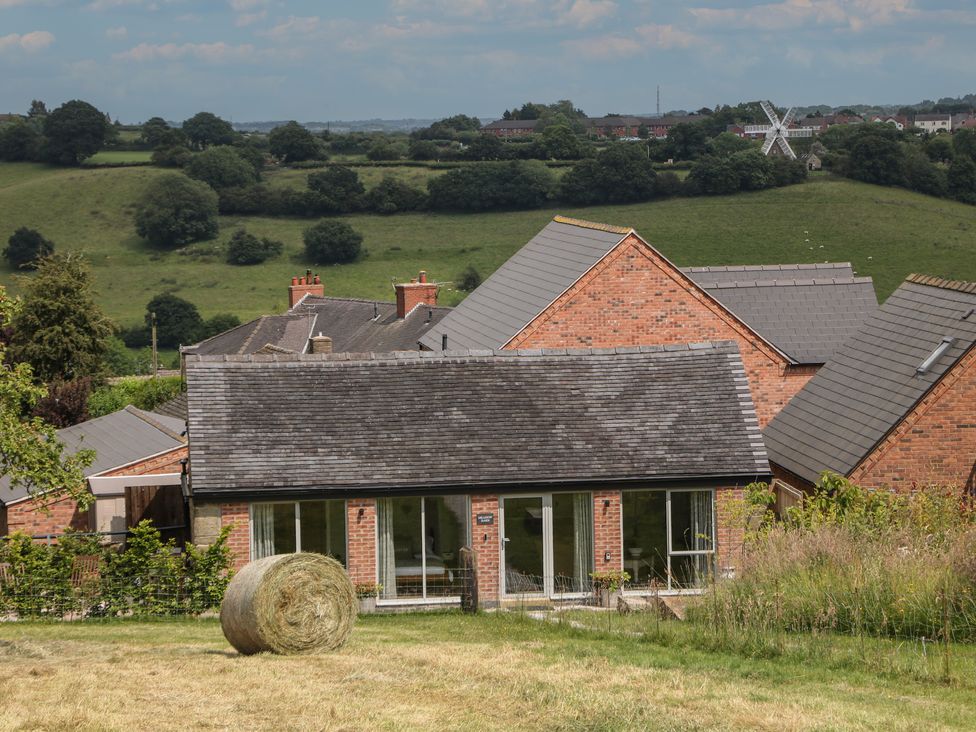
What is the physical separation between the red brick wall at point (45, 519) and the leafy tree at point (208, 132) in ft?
534

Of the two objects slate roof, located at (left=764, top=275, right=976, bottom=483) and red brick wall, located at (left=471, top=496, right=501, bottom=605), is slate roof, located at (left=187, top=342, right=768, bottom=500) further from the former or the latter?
slate roof, located at (left=764, top=275, right=976, bottom=483)

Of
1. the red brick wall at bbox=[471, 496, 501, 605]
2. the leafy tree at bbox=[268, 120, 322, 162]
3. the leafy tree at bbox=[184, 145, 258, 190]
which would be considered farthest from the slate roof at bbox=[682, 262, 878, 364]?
→ the leafy tree at bbox=[268, 120, 322, 162]

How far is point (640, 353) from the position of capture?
25.3 metres

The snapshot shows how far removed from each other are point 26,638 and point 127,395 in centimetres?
4000

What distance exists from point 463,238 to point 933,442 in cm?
10810

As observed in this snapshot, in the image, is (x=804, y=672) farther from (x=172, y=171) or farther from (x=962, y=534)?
(x=172, y=171)

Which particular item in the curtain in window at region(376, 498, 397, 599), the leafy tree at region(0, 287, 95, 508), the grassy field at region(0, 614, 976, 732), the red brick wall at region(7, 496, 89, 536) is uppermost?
the leafy tree at region(0, 287, 95, 508)

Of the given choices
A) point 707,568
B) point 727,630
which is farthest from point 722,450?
point 727,630

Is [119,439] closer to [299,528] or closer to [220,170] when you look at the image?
[299,528]

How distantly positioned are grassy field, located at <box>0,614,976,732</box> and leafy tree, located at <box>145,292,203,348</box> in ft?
288

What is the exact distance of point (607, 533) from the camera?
23.2 metres

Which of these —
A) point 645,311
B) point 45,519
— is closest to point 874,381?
point 645,311

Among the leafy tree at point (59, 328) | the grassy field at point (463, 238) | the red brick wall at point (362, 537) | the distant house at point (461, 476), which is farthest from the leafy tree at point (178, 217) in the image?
the red brick wall at point (362, 537)

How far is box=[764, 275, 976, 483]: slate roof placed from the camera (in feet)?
77.6
